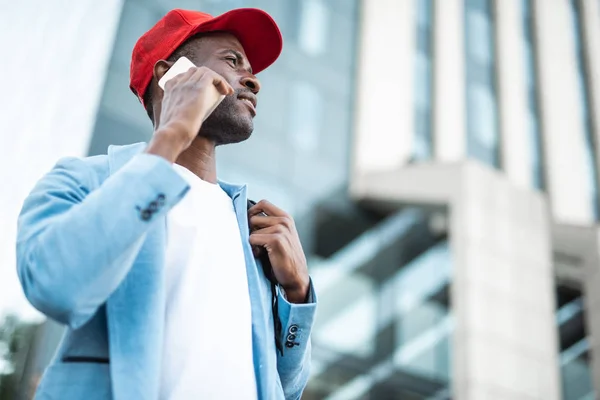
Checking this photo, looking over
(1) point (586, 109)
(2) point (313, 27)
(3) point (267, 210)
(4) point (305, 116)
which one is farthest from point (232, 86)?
(1) point (586, 109)

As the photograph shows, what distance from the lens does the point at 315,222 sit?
39.1 ft

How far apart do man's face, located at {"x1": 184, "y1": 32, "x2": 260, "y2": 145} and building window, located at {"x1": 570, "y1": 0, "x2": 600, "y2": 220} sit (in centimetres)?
1602

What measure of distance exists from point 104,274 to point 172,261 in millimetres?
273

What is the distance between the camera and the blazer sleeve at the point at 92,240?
116cm

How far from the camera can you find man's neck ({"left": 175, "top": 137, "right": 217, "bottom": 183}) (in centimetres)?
176

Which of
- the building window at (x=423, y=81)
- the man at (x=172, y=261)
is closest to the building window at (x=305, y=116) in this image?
the building window at (x=423, y=81)

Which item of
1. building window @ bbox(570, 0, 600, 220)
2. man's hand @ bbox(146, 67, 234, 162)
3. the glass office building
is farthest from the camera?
building window @ bbox(570, 0, 600, 220)

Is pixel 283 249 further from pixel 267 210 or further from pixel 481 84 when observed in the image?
pixel 481 84


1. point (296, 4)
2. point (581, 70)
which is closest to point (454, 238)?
point (296, 4)

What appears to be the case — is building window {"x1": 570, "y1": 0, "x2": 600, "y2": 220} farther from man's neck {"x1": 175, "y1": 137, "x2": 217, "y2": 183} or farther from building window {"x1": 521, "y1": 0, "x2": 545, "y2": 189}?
man's neck {"x1": 175, "y1": 137, "x2": 217, "y2": 183}

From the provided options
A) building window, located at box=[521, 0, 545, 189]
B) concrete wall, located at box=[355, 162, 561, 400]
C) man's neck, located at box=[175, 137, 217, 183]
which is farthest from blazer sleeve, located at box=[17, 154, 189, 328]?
building window, located at box=[521, 0, 545, 189]

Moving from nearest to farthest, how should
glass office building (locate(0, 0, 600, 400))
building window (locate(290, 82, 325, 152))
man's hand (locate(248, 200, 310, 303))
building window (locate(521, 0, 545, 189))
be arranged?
man's hand (locate(248, 200, 310, 303)), glass office building (locate(0, 0, 600, 400)), building window (locate(290, 82, 325, 152)), building window (locate(521, 0, 545, 189))

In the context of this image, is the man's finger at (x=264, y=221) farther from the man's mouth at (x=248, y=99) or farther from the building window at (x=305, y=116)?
the building window at (x=305, y=116)

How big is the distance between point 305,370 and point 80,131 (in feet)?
25.7
